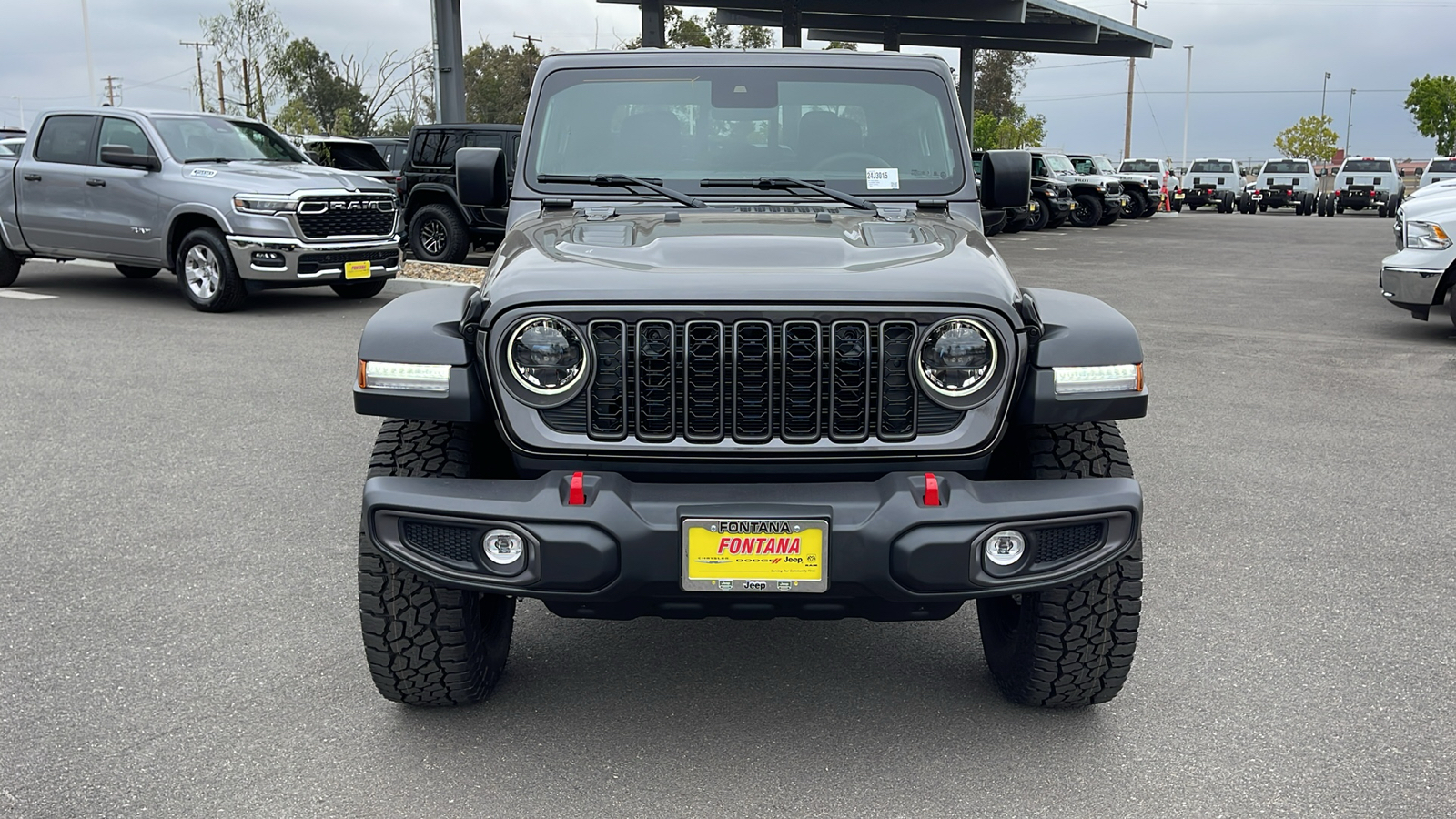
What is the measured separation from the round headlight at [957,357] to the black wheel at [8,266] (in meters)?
13.7

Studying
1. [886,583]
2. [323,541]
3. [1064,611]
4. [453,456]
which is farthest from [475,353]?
[323,541]

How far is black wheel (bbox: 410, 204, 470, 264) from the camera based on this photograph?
16547 millimetres

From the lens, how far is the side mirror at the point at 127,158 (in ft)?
39.4

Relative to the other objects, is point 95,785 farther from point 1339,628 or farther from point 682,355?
point 1339,628

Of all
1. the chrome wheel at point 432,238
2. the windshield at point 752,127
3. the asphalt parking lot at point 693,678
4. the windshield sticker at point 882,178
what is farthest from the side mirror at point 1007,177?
the chrome wheel at point 432,238

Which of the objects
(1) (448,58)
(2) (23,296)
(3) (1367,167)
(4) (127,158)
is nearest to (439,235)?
(1) (448,58)

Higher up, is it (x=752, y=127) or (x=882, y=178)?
(x=752, y=127)

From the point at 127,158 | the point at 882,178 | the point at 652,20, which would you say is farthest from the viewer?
the point at 652,20

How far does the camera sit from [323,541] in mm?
5211

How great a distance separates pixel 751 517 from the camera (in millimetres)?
2955

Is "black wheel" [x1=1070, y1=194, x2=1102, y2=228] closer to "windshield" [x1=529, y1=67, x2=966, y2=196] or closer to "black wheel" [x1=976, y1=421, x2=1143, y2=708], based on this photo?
"windshield" [x1=529, y1=67, x2=966, y2=196]

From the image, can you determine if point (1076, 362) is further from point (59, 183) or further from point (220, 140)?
point (59, 183)

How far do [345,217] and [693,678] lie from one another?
9560 millimetres

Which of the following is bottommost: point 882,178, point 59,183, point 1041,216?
point 1041,216
